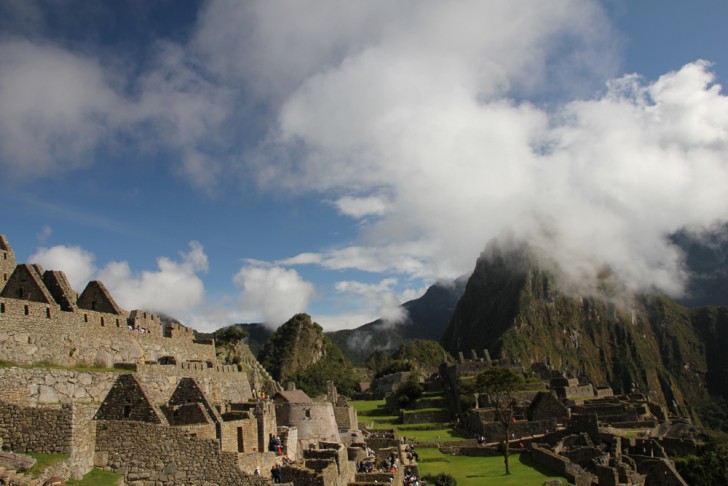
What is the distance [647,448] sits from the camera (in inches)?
1519

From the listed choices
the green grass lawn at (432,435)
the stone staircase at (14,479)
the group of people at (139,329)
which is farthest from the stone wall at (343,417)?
the stone staircase at (14,479)

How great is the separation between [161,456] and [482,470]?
26531 millimetres

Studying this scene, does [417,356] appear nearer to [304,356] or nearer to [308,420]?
[304,356]

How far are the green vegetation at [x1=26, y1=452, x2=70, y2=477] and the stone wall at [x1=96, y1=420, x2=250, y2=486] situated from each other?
Answer: 53.5 inches

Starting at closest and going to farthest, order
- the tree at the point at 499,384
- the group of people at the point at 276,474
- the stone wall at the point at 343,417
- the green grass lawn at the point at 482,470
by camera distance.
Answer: the group of people at the point at 276,474 < the green grass lawn at the point at 482,470 < the stone wall at the point at 343,417 < the tree at the point at 499,384

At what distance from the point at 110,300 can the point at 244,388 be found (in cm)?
857

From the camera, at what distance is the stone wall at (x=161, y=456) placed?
12.5 meters

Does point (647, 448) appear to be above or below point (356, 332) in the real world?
below

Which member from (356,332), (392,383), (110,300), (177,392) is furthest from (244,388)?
(356,332)

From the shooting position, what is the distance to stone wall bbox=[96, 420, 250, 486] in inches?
494

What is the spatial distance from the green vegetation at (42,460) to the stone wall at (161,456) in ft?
4.46

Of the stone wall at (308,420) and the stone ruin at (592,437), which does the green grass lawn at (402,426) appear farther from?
the stone wall at (308,420)

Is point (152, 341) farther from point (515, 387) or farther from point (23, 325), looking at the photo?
point (515, 387)

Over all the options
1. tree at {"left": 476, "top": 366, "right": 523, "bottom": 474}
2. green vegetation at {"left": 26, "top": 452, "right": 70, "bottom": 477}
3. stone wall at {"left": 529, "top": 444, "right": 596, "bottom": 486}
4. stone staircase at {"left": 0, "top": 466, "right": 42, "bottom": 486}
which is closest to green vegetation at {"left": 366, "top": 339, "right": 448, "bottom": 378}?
tree at {"left": 476, "top": 366, "right": 523, "bottom": 474}
